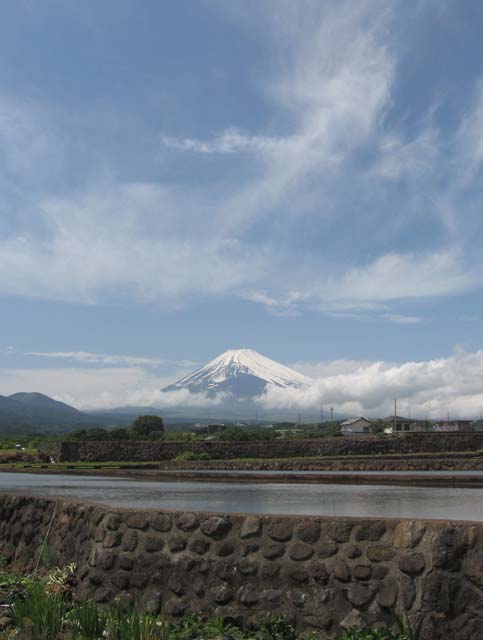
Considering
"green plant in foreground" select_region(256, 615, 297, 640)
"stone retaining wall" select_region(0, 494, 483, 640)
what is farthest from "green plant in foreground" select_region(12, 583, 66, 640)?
"green plant in foreground" select_region(256, 615, 297, 640)

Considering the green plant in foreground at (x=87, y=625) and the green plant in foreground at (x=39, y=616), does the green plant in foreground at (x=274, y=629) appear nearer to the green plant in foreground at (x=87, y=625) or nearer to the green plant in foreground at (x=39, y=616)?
the green plant in foreground at (x=87, y=625)

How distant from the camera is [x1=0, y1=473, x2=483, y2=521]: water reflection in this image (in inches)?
400

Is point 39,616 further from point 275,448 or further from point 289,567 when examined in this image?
point 275,448

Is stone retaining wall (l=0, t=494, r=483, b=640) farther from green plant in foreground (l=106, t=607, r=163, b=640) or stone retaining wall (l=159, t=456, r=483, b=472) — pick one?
stone retaining wall (l=159, t=456, r=483, b=472)

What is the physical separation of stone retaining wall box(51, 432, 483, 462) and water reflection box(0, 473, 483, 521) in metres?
22.0

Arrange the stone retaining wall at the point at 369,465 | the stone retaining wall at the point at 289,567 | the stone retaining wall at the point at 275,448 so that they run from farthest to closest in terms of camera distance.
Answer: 1. the stone retaining wall at the point at 275,448
2. the stone retaining wall at the point at 369,465
3. the stone retaining wall at the point at 289,567

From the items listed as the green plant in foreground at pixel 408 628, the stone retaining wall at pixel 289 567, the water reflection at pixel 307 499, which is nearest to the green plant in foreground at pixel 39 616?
the stone retaining wall at pixel 289 567

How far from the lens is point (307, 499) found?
40.6 feet

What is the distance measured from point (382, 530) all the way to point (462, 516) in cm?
418

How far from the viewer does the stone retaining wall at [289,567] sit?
5.25m

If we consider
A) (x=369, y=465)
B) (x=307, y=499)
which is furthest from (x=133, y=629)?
(x=369, y=465)

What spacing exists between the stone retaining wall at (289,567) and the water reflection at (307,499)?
3607 millimetres

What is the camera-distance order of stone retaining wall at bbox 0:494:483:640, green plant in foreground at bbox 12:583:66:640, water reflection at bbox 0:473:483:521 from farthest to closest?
1. water reflection at bbox 0:473:483:521
2. green plant in foreground at bbox 12:583:66:640
3. stone retaining wall at bbox 0:494:483:640

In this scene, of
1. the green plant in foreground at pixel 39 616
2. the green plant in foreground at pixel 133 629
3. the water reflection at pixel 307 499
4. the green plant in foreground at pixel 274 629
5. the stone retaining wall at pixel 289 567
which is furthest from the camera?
the water reflection at pixel 307 499
